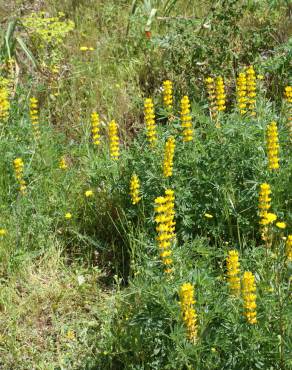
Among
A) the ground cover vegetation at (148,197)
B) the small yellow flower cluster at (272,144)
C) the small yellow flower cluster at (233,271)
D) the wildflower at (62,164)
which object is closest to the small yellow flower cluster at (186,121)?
the ground cover vegetation at (148,197)

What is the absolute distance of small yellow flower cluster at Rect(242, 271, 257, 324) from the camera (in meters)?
2.52

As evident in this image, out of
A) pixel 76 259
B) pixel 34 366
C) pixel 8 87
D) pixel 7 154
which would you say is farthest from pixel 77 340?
pixel 8 87

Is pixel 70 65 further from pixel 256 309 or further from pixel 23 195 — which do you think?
pixel 256 309

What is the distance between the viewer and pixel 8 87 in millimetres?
4938

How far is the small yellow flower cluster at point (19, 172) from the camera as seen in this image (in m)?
3.81

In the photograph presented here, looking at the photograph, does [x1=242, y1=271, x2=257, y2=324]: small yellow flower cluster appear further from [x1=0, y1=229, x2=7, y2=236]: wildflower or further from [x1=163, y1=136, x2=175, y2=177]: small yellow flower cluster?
[x1=0, y1=229, x2=7, y2=236]: wildflower

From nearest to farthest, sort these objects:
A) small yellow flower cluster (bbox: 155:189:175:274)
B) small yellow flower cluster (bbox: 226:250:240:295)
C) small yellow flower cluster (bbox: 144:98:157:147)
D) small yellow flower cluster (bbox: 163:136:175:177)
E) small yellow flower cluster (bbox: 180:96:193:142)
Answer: small yellow flower cluster (bbox: 226:250:240:295), small yellow flower cluster (bbox: 155:189:175:274), small yellow flower cluster (bbox: 163:136:175:177), small yellow flower cluster (bbox: 180:96:193:142), small yellow flower cluster (bbox: 144:98:157:147)

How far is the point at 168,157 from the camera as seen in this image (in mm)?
3338

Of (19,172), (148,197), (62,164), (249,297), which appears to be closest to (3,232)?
(19,172)

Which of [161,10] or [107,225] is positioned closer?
[107,225]

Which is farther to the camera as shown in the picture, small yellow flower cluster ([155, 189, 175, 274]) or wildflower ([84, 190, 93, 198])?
wildflower ([84, 190, 93, 198])

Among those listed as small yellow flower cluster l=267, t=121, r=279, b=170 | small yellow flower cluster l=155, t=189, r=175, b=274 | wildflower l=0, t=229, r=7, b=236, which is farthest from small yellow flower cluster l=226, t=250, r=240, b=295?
wildflower l=0, t=229, r=7, b=236

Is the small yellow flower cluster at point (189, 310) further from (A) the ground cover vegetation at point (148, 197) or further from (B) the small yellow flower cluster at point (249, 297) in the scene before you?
(B) the small yellow flower cluster at point (249, 297)

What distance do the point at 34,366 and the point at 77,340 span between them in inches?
10.0
